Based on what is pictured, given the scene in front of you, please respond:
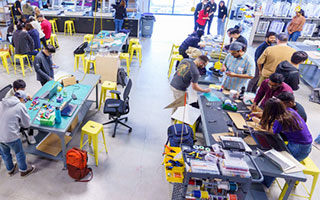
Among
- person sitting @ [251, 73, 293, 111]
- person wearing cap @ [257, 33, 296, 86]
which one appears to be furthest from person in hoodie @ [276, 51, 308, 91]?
person sitting @ [251, 73, 293, 111]

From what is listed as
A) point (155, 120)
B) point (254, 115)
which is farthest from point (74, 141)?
point (254, 115)

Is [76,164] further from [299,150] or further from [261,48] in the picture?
[261,48]

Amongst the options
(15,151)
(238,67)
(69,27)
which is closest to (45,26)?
(69,27)

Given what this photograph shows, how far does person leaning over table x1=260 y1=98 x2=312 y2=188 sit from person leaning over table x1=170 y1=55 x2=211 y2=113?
1180mm

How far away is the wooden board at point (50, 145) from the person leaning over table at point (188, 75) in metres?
1.98

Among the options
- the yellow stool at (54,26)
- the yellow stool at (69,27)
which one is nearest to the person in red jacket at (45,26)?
the yellow stool at (69,27)

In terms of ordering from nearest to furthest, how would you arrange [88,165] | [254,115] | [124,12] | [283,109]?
[283,109]
[254,115]
[88,165]
[124,12]

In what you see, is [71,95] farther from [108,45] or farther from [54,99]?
[108,45]

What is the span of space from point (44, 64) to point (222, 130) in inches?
129

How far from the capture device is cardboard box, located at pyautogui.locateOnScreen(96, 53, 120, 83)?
550 cm

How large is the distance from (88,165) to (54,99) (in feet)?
3.79

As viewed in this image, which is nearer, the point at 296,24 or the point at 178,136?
the point at 178,136

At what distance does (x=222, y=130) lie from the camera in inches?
114

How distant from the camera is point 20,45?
5.70 metres
